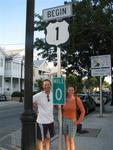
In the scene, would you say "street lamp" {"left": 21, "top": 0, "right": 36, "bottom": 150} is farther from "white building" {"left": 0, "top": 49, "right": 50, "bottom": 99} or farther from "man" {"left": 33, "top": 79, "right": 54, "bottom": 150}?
"white building" {"left": 0, "top": 49, "right": 50, "bottom": 99}

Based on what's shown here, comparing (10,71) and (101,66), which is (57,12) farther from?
(10,71)

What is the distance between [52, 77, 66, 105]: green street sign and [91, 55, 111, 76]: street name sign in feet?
47.7

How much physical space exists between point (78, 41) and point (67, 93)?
17428 millimetres

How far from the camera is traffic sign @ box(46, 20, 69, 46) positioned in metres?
7.96

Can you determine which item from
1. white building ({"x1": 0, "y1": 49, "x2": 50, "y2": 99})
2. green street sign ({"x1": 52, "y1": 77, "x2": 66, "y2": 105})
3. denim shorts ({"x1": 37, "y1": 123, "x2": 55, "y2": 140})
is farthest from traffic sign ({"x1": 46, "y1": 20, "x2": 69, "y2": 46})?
white building ({"x1": 0, "y1": 49, "x2": 50, "y2": 99})

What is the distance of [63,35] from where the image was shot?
7980 mm

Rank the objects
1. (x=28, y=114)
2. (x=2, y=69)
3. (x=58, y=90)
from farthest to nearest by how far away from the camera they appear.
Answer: (x=2, y=69) < (x=28, y=114) < (x=58, y=90)

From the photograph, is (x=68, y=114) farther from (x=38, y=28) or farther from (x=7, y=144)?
(x=38, y=28)

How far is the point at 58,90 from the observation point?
789 centimetres

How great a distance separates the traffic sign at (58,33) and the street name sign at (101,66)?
14327 mm

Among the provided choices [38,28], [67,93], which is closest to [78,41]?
[38,28]

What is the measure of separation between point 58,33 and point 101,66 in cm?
1480

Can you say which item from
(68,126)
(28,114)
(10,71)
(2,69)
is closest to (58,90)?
(28,114)

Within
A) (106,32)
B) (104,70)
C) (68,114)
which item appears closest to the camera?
(68,114)
